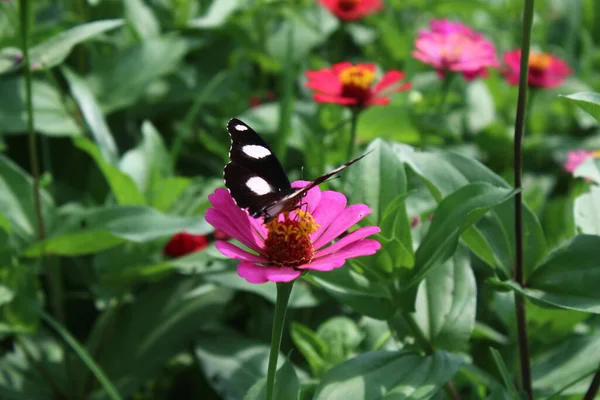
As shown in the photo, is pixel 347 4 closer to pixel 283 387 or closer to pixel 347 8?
pixel 347 8

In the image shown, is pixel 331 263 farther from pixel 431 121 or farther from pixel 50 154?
pixel 50 154

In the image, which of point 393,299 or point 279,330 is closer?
point 279,330

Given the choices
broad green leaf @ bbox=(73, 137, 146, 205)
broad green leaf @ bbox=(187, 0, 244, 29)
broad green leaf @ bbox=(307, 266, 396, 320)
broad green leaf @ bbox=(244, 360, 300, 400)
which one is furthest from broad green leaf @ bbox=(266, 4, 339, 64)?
broad green leaf @ bbox=(244, 360, 300, 400)

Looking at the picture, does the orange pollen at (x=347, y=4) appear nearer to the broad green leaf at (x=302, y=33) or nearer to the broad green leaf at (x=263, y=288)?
the broad green leaf at (x=302, y=33)

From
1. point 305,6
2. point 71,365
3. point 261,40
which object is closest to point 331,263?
point 71,365

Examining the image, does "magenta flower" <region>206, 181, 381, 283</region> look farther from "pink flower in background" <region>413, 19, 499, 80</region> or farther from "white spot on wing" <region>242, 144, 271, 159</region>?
"pink flower in background" <region>413, 19, 499, 80</region>
